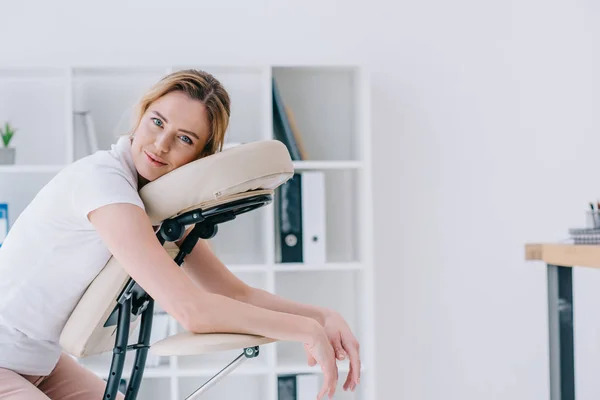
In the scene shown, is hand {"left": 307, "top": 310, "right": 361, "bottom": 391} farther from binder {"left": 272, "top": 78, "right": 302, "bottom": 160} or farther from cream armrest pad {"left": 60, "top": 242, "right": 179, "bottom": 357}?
binder {"left": 272, "top": 78, "right": 302, "bottom": 160}

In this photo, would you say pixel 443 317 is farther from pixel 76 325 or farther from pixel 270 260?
pixel 76 325

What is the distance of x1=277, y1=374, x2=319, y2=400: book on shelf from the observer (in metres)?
2.51

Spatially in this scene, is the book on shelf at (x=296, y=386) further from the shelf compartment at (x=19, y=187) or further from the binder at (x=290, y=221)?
the shelf compartment at (x=19, y=187)

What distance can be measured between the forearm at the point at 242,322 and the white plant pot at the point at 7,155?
5.29ft

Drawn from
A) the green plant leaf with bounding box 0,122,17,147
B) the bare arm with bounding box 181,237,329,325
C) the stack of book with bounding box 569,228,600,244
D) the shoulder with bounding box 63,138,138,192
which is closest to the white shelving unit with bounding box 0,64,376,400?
the green plant leaf with bounding box 0,122,17,147

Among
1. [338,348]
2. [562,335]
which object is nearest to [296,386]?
[562,335]

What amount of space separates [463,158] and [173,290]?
6.20ft

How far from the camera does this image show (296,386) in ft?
8.27

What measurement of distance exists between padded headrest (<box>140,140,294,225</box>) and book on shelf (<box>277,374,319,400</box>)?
1.42 m

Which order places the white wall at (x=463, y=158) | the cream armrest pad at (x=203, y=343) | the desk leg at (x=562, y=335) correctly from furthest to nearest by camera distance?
the white wall at (x=463, y=158), the desk leg at (x=562, y=335), the cream armrest pad at (x=203, y=343)

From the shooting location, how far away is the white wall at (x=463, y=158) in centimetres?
279

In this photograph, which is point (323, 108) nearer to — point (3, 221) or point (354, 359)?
point (3, 221)

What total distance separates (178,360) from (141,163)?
4.47 feet

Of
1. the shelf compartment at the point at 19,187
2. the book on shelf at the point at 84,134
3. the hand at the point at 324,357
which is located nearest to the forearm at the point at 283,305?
the hand at the point at 324,357
